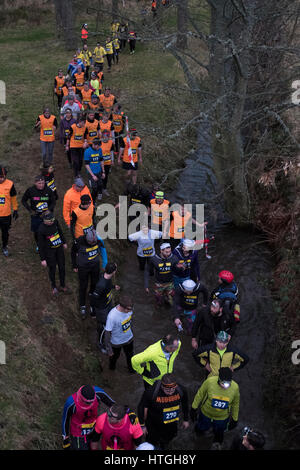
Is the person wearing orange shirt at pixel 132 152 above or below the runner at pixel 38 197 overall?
above

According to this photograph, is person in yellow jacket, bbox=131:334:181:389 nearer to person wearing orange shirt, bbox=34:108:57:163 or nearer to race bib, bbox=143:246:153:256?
race bib, bbox=143:246:153:256

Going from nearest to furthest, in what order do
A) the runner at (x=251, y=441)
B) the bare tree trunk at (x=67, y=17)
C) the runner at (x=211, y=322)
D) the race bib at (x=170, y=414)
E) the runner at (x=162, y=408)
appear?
the runner at (x=251, y=441) < the runner at (x=162, y=408) < the race bib at (x=170, y=414) < the runner at (x=211, y=322) < the bare tree trunk at (x=67, y=17)

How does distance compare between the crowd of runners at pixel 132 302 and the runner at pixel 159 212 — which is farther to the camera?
the runner at pixel 159 212

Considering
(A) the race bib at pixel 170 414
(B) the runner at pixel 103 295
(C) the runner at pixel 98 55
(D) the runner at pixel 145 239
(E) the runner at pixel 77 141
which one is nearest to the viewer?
(A) the race bib at pixel 170 414

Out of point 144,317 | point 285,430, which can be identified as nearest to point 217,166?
point 144,317

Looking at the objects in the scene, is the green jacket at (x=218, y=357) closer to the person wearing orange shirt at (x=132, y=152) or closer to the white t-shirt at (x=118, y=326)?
the white t-shirt at (x=118, y=326)

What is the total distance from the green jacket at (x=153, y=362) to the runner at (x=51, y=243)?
3.10 meters

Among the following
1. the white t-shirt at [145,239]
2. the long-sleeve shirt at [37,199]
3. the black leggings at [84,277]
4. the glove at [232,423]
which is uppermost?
the long-sleeve shirt at [37,199]

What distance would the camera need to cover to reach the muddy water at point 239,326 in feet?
25.0

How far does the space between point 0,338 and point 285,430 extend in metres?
5.21

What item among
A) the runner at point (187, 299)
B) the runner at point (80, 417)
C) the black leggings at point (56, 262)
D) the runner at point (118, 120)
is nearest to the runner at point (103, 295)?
A: the black leggings at point (56, 262)

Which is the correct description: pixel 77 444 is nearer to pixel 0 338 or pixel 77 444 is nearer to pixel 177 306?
pixel 0 338

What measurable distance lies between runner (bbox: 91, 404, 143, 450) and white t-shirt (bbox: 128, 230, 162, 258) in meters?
4.86

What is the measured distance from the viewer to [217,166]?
1318 cm
